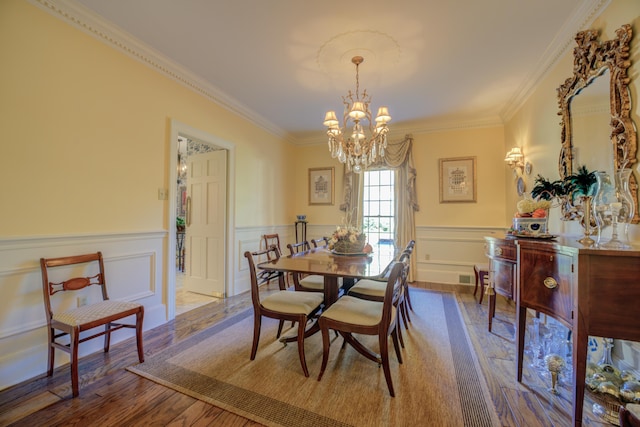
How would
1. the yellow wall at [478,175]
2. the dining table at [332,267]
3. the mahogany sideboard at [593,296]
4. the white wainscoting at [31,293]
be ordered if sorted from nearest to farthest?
the mahogany sideboard at [593,296]
the white wainscoting at [31,293]
the dining table at [332,267]
the yellow wall at [478,175]

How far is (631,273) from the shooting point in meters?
1.20

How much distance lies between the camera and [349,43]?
Result: 2.46m

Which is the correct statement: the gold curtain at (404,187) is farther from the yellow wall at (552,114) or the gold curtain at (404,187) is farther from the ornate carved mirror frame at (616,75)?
the ornate carved mirror frame at (616,75)

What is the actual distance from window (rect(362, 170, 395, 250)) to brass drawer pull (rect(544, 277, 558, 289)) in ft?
10.9

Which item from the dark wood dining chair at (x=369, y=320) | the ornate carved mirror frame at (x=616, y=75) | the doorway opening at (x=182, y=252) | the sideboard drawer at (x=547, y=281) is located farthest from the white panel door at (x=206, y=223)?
the ornate carved mirror frame at (x=616, y=75)

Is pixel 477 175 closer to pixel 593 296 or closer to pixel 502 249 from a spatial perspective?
pixel 502 249

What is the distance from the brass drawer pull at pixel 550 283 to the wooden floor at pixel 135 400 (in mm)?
759

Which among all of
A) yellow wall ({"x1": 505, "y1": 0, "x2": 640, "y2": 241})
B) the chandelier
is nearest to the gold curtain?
yellow wall ({"x1": 505, "y1": 0, "x2": 640, "y2": 241})

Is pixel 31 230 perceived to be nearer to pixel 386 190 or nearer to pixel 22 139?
pixel 22 139

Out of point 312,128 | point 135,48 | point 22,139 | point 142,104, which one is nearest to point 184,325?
point 22,139

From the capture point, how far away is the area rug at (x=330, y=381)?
1534 millimetres

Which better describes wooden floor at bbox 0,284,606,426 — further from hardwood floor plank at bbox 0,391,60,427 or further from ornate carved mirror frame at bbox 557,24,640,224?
ornate carved mirror frame at bbox 557,24,640,224

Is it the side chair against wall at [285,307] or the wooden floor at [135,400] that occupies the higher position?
the side chair against wall at [285,307]

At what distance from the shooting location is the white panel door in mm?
3760
